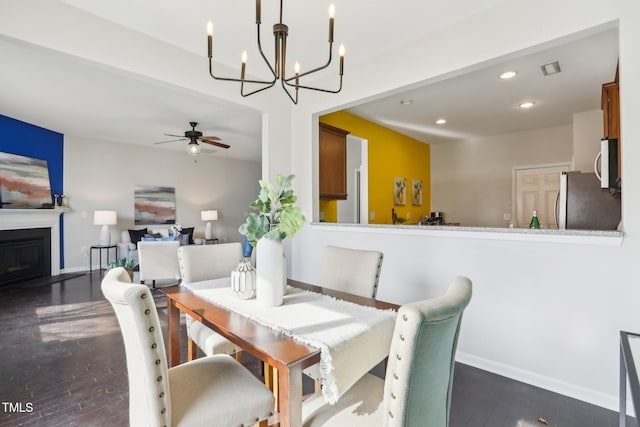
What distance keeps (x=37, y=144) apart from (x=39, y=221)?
1.34 metres

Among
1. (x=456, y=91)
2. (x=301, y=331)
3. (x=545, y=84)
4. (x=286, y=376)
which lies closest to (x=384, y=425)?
(x=286, y=376)

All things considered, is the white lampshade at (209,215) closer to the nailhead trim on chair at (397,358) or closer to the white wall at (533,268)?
the white wall at (533,268)

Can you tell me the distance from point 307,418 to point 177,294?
104 centimetres

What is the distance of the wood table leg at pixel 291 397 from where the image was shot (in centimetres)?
102

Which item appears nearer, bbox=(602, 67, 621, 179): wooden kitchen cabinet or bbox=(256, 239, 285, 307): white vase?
bbox=(256, 239, 285, 307): white vase

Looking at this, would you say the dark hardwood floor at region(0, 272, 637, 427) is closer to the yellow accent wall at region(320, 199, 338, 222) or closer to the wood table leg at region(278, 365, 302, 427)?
the wood table leg at region(278, 365, 302, 427)

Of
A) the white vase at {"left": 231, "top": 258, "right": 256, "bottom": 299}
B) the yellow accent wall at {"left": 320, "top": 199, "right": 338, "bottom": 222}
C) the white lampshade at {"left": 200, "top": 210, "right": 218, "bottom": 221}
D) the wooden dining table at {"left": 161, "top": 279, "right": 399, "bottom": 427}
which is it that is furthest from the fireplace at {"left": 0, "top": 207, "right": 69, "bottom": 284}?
the white vase at {"left": 231, "top": 258, "right": 256, "bottom": 299}

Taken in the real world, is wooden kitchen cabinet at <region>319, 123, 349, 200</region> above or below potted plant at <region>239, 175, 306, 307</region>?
above

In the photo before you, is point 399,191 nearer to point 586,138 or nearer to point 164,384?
point 586,138

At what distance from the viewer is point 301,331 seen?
1224 millimetres

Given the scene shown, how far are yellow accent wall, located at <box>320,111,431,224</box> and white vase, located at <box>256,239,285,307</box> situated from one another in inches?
102

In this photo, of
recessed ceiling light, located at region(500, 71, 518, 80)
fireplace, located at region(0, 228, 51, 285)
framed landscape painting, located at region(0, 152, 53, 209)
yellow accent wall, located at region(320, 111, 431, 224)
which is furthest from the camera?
framed landscape painting, located at region(0, 152, 53, 209)

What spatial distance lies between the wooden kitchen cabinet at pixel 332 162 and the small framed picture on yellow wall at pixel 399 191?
5.01 ft

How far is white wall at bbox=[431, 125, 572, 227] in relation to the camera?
5.25 meters
